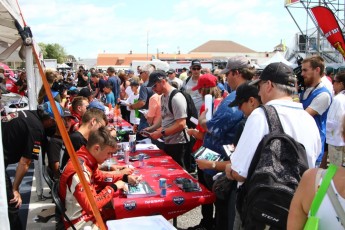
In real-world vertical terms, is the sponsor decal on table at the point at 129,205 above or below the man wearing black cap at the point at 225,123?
below

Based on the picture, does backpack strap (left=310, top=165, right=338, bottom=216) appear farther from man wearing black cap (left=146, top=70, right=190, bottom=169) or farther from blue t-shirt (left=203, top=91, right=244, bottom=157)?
man wearing black cap (left=146, top=70, right=190, bottom=169)

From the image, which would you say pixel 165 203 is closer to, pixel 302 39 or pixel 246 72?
pixel 246 72

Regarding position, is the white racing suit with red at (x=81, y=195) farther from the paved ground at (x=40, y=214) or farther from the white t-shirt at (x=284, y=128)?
the paved ground at (x=40, y=214)

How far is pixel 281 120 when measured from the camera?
204 cm

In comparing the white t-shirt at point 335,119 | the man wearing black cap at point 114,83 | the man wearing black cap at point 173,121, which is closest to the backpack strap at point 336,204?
the man wearing black cap at point 173,121

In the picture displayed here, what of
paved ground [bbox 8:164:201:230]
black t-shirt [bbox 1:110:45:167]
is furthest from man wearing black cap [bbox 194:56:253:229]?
black t-shirt [bbox 1:110:45:167]

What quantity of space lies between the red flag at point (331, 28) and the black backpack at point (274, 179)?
6.78 m

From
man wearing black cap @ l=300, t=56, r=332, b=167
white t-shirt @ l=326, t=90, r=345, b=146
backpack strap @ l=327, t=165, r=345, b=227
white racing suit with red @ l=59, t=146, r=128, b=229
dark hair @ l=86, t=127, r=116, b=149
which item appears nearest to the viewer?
backpack strap @ l=327, t=165, r=345, b=227

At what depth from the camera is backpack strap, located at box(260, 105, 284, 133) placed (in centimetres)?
200

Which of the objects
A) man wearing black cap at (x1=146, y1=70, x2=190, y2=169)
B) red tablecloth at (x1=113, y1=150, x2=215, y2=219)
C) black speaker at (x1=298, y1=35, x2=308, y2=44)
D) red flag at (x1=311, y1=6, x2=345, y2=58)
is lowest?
red tablecloth at (x1=113, y1=150, x2=215, y2=219)

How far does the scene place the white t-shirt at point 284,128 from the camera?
6.60 feet

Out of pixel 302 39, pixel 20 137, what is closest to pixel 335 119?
pixel 20 137

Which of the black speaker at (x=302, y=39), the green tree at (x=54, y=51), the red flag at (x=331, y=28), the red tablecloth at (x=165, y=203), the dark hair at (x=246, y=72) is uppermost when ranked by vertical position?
the green tree at (x=54, y=51)

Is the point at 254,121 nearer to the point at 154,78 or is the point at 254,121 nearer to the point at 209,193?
the point at 209,193
